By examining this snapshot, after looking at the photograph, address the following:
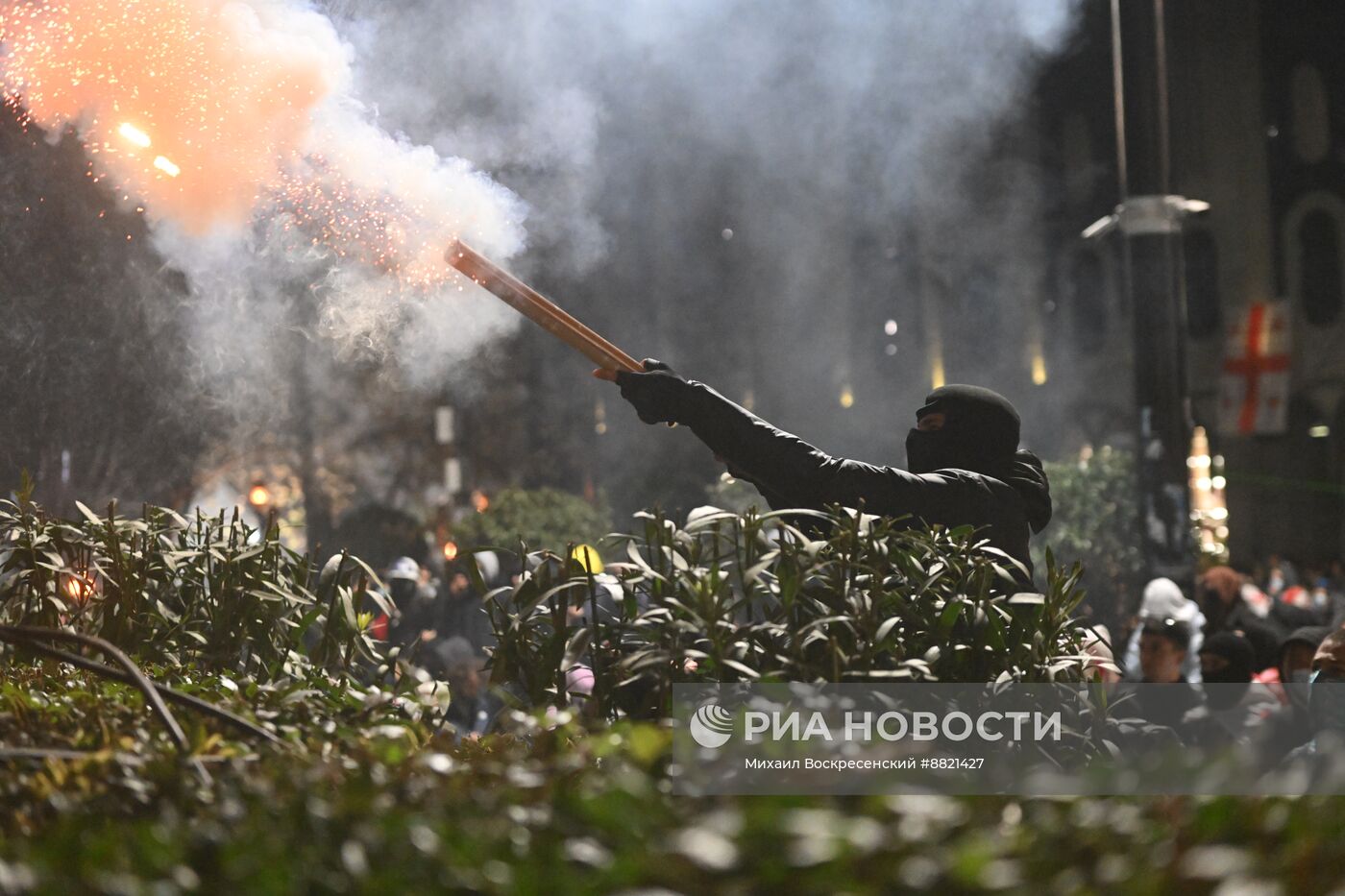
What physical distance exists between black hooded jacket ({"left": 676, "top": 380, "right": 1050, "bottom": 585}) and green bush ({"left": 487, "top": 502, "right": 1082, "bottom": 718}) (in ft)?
1.54

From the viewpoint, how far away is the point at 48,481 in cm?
630

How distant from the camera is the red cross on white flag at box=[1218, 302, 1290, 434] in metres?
22.6

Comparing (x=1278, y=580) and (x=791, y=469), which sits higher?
(x=1278, y=580)

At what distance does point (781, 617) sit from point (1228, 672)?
419cm

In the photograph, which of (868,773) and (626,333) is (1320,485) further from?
(868,773)

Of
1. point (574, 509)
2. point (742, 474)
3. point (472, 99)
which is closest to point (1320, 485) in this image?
point (574, 509)

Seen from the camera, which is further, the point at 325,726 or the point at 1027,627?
the point at 1027,627

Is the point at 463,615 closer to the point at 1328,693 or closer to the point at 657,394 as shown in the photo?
the point at 657,394

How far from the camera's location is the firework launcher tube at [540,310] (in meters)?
4.15

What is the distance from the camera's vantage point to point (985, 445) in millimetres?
3934

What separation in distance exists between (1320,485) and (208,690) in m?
30.9

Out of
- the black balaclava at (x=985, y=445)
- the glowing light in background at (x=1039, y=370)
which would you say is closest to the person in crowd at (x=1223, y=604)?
the black balaclava at (x=985, y=445)

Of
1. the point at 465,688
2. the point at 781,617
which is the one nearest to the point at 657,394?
the point at 781,617

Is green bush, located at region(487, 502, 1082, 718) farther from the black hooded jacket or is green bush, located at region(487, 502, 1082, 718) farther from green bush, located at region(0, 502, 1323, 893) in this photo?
the black hooded jacket
